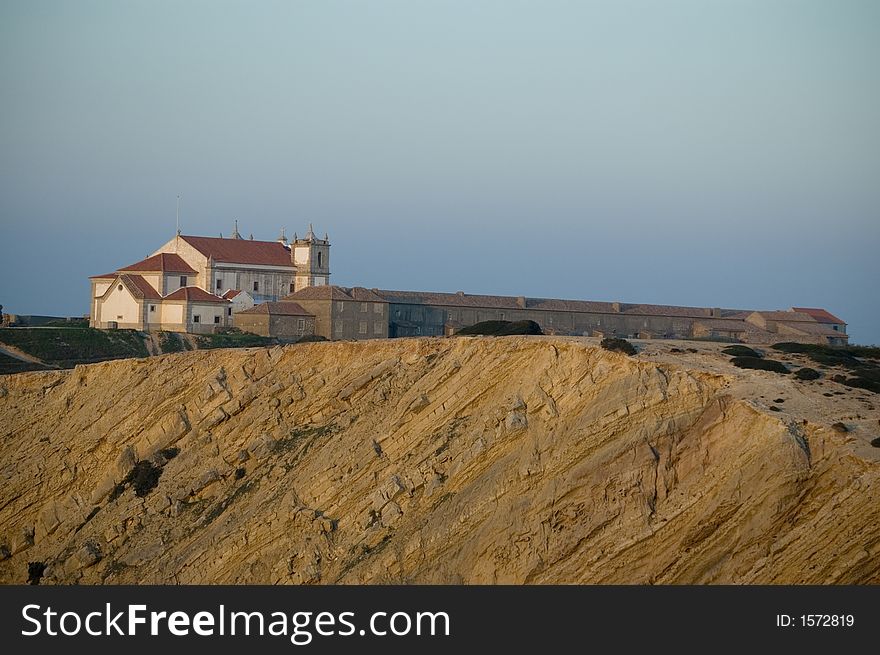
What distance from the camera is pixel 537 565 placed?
38.5 meters

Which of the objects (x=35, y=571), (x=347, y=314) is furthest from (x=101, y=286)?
(x=35, y=571)

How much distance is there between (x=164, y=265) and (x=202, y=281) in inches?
115

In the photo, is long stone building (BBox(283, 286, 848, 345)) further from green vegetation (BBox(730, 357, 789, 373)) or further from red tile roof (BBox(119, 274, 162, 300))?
green vegetation (BBox(730, 357, 789, 373))

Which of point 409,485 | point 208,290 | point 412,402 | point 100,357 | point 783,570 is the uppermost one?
point 208,290

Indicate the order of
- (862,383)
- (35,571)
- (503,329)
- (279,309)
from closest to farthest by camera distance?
1. (862,383)
2. (35,571)
3. (503,329)
4. (279,309)

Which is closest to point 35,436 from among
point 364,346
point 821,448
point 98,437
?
point 98,437

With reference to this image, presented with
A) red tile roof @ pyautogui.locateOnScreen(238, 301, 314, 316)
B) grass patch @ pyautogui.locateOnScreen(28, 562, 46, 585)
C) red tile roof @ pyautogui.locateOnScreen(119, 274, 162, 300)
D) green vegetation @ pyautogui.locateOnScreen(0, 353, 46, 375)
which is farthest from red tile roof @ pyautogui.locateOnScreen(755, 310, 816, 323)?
grass patch @ pyautogui.locateOnScreen(28, 562, 46, 585)

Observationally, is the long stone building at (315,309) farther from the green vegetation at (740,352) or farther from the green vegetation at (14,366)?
the green vegetation at (740,352)

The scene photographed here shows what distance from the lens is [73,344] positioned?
79.2 metres

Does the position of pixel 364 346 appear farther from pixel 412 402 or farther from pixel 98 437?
pixel 98 437

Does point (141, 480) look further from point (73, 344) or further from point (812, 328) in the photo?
point (812, 328)

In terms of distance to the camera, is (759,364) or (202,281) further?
(202,281)

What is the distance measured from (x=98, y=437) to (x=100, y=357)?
25.7m

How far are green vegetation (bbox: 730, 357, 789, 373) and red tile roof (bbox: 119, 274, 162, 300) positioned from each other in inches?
1942
